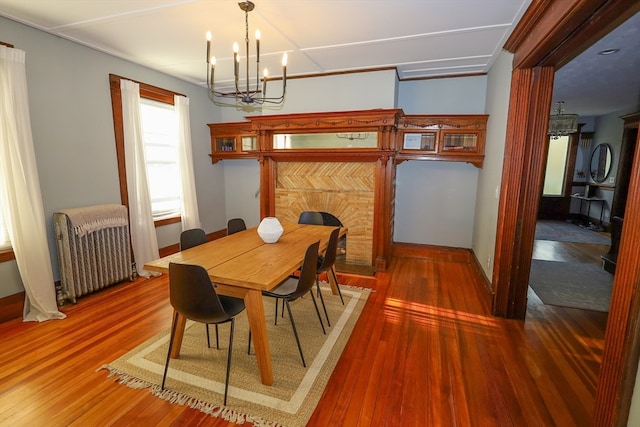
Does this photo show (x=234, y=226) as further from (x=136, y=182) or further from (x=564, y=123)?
(x=564, y=123)

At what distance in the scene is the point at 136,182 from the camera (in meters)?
3.66

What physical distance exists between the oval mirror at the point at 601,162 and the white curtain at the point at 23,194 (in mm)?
9834

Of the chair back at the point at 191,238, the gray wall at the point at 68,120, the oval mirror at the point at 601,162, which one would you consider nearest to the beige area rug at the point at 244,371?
the chair back at the point at 191,238

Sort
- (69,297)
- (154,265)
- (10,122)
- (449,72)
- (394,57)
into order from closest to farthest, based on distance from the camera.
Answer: (154,265) < (10,122) < (69,297) < (394,57) < (449,72)

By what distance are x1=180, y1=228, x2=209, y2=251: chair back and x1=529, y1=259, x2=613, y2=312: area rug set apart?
3496 millimetres

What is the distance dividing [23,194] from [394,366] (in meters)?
3.39

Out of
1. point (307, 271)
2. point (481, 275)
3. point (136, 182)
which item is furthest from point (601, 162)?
point (136, 182)

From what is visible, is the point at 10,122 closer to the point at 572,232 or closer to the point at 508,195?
the point at 508,195

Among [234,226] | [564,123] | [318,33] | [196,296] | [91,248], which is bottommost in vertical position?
[91,248]

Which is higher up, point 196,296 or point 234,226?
point 234,226

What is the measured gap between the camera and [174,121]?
426 cm

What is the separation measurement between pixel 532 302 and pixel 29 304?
4.86 m

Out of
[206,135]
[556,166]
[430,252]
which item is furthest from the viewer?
[556,166]

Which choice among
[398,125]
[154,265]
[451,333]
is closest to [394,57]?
[398,125]
